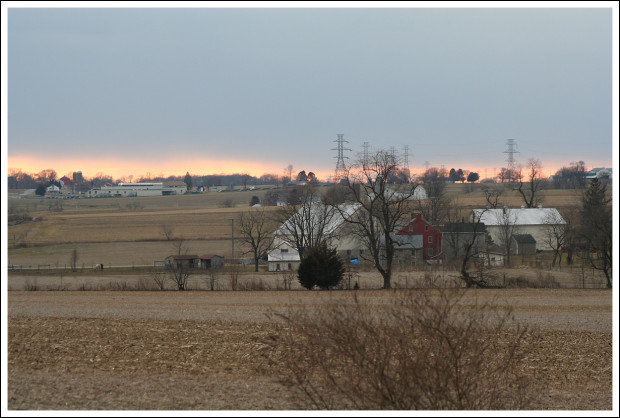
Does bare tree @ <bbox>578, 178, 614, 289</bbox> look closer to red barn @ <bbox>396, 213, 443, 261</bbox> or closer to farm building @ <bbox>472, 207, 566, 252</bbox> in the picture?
red barn @ <bbox>396, 213, 443, 261</bbox>

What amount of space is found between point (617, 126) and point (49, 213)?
82491 mm

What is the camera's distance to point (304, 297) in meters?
30.7

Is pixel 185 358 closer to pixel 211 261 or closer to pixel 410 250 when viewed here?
pixel 211 261

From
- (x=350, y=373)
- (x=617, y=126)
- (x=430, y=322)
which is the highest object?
(x=617, y=126)

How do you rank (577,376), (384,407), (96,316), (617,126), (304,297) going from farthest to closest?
1. (304,297)
2. (96,316)
3. (577,376)
4. (384,407)
5. (617,126)

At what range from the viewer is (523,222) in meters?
65.3

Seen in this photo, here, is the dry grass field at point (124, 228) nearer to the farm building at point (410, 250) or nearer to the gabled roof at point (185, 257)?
the gabled roof at point (185, 257)

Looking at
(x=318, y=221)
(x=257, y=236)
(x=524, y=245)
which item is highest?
(x=318, y=221)

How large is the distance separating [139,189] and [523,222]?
81601 mm

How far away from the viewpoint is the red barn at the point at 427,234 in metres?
61.0

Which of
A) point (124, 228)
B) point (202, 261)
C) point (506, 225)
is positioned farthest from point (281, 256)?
point (124, 228)

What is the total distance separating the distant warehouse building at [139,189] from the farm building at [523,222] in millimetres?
74771

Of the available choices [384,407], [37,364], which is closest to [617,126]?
[384,407]

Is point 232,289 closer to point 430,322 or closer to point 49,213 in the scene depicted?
point 430,322
